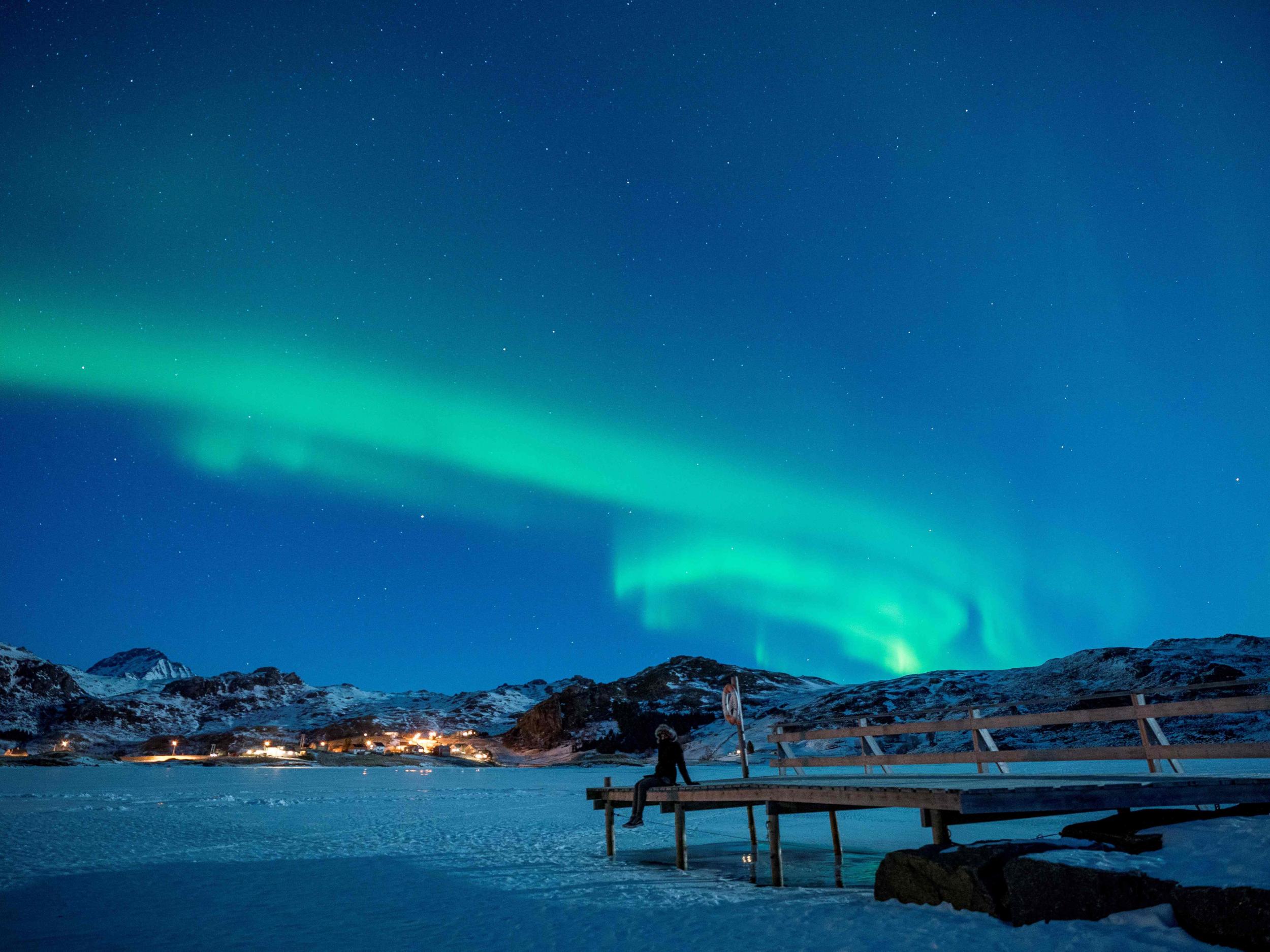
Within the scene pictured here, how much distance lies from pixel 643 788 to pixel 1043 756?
23.9 ft

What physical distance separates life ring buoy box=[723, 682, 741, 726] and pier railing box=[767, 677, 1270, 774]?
2.80ft

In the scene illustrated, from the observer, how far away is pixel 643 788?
54.1ft

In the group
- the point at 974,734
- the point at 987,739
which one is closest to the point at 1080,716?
the point at 987,739

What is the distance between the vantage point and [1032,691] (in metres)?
127

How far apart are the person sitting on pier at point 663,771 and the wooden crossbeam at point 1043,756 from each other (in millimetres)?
Answer: 2448

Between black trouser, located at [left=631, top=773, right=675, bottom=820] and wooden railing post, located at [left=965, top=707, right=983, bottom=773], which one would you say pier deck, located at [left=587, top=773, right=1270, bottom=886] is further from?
black trouser, located at [left=631, top=773, right=675, bottom=820]

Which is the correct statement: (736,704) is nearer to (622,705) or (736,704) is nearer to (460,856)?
(460,856)

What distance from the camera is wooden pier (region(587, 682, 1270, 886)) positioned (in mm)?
9391

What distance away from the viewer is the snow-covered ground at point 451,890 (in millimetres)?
9984

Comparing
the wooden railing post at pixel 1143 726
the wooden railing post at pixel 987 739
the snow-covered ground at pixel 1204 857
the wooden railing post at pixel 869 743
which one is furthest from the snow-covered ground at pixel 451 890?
the wooden railing post at pixel 1143 726

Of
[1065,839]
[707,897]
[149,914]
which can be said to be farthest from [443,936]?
[1065,839]

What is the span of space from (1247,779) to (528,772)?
91.0 m

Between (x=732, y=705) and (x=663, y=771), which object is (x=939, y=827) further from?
(x=732, y=705)

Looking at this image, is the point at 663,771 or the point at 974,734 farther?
the point at 663,771
